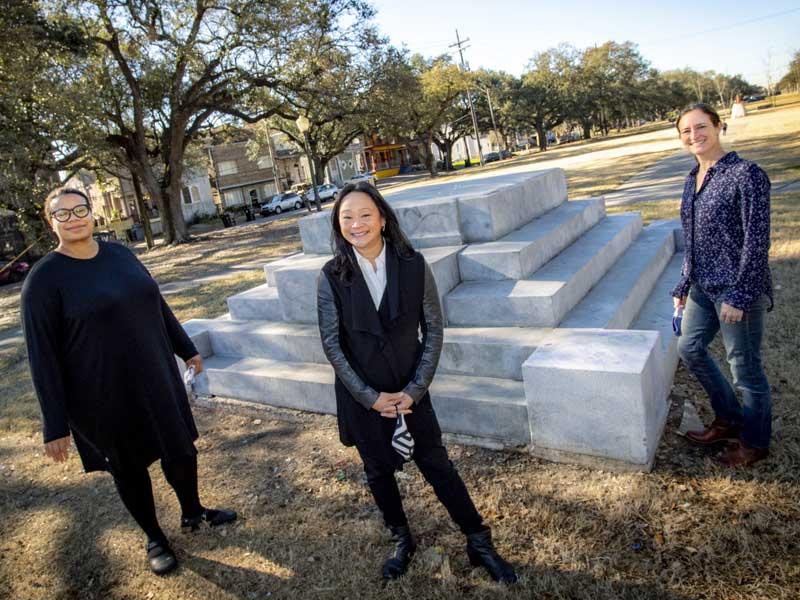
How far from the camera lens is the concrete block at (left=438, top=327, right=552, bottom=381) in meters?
3.68

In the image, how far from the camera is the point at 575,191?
50.4 ft

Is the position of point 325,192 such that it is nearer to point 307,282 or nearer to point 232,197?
point 232,197

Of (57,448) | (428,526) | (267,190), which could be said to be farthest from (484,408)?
(267,190)

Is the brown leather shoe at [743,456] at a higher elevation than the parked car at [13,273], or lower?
lower

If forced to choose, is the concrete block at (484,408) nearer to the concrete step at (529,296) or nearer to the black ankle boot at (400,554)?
the concrete step at (529,296)

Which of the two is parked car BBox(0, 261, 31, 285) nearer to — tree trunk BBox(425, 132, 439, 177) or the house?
tree trunk BBox(425, 132, 439, 177)

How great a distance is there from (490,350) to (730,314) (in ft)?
4.93

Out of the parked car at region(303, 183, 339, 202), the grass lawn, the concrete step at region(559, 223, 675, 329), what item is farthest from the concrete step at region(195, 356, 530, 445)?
the parked car at region(303, 183, 339, 202)

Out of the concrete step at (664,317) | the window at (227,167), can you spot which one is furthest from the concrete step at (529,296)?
the window at (227,167)

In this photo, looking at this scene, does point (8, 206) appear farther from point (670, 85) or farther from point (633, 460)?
point (670, 85)

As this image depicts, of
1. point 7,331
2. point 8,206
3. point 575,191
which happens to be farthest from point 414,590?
point 8,206

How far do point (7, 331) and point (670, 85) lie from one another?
263 feet

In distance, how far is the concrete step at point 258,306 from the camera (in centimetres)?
509

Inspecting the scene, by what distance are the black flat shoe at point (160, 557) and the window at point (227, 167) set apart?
52732mm
